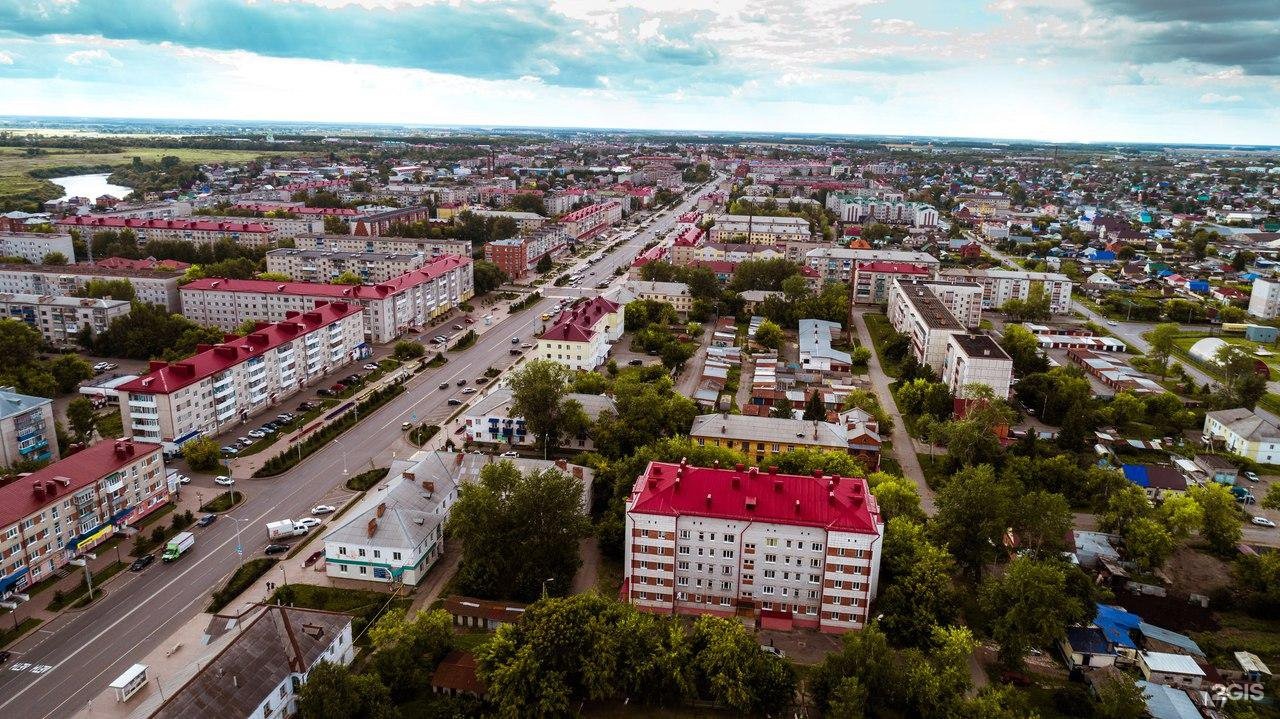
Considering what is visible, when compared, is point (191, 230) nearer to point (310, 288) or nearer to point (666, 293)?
point (310, 288)

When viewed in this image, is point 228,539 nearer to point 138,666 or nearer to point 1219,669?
point 138,666

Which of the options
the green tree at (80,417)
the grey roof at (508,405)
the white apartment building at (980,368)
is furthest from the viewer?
the white apartment building at (980,368)

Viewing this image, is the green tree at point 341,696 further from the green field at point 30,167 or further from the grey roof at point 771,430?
the green field at point 30,167

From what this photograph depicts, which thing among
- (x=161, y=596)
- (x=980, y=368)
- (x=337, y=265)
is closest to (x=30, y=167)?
(x=337, y=265)

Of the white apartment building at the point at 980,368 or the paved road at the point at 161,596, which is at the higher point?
the white apartment building at the point at 980,368

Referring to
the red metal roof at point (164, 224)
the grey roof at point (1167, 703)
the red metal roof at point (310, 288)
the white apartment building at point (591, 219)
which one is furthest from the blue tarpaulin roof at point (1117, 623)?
the white apartment building at point (591, 219)

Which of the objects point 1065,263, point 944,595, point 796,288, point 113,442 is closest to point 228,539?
point 113,442
